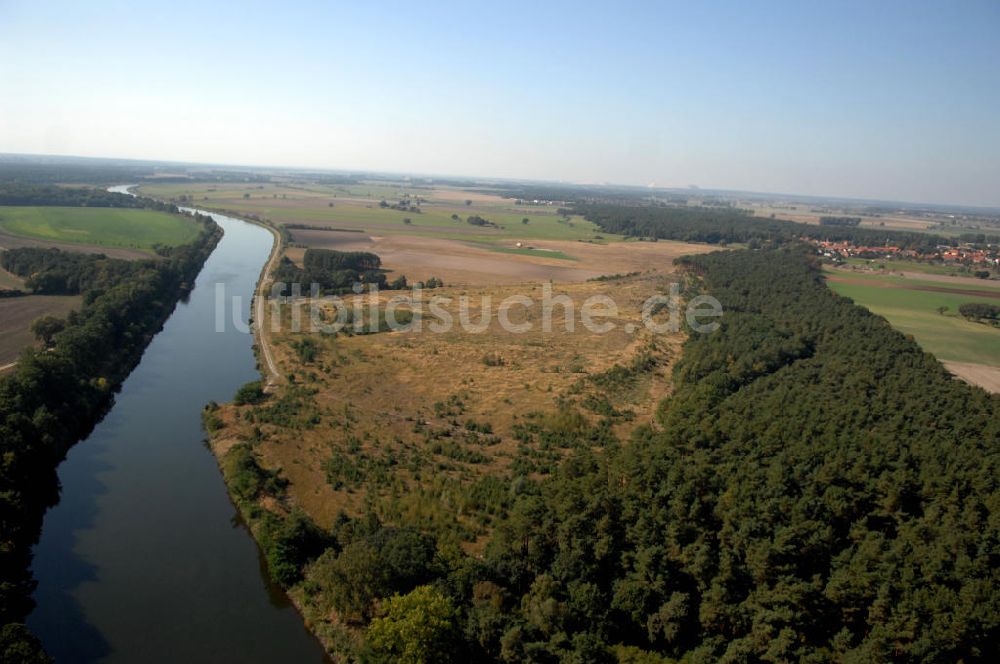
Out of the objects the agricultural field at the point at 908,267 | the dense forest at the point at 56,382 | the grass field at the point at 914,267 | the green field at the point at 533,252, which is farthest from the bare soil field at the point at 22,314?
the grass field at the point at 914,267

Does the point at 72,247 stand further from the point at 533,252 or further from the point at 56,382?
the point at 533,252

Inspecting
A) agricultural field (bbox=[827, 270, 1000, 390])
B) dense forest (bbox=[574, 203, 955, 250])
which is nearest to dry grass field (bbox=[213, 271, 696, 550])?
agricultural field (bbox=[827, 270, 1000, 390])

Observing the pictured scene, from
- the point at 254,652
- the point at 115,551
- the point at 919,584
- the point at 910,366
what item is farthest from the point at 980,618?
the point at 115,551

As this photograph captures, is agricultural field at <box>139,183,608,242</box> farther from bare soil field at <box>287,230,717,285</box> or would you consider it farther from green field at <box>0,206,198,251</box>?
green field at <box>0,206,198,251</box>

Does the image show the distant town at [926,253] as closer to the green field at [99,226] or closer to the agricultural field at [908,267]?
the agricultural field at [908,267]

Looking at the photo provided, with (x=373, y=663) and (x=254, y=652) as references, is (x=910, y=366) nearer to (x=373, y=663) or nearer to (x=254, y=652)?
(x=373, y=663)

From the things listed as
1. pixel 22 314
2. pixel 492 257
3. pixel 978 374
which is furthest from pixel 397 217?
pixel 978 374
